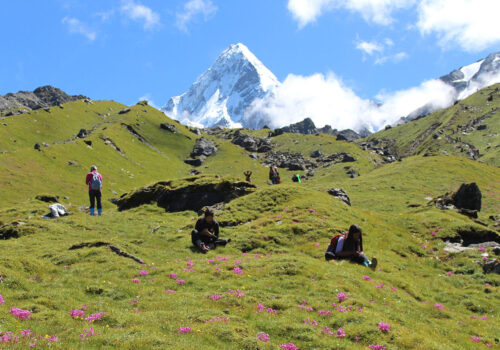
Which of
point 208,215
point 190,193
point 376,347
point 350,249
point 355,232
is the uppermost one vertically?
point 190,193

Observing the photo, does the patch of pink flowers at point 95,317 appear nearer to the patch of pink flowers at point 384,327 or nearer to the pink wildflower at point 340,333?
the pink wildflower at point 340,333

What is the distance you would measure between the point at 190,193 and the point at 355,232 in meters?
26.7

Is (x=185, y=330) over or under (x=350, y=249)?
under

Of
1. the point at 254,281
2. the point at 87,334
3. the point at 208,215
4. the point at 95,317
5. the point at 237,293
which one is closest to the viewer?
the point at 87,334

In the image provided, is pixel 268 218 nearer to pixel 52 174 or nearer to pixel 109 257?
pixel 109 257

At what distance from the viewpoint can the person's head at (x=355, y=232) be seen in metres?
22.9

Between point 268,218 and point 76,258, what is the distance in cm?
1765

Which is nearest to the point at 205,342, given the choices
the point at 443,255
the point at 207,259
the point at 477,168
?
the point at 207,259

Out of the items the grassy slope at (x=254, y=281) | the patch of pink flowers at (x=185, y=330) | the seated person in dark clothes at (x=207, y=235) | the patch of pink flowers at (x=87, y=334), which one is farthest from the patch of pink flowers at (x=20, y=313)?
the seated person in dark clothes at (x=207, y=235)

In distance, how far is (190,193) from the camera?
4444cm

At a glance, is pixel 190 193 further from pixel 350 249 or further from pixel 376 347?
pixel 376 347

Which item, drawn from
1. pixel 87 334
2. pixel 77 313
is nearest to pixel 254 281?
pixel 77 313

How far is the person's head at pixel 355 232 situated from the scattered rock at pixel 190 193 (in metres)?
20.6

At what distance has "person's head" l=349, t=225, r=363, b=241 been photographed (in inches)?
901
